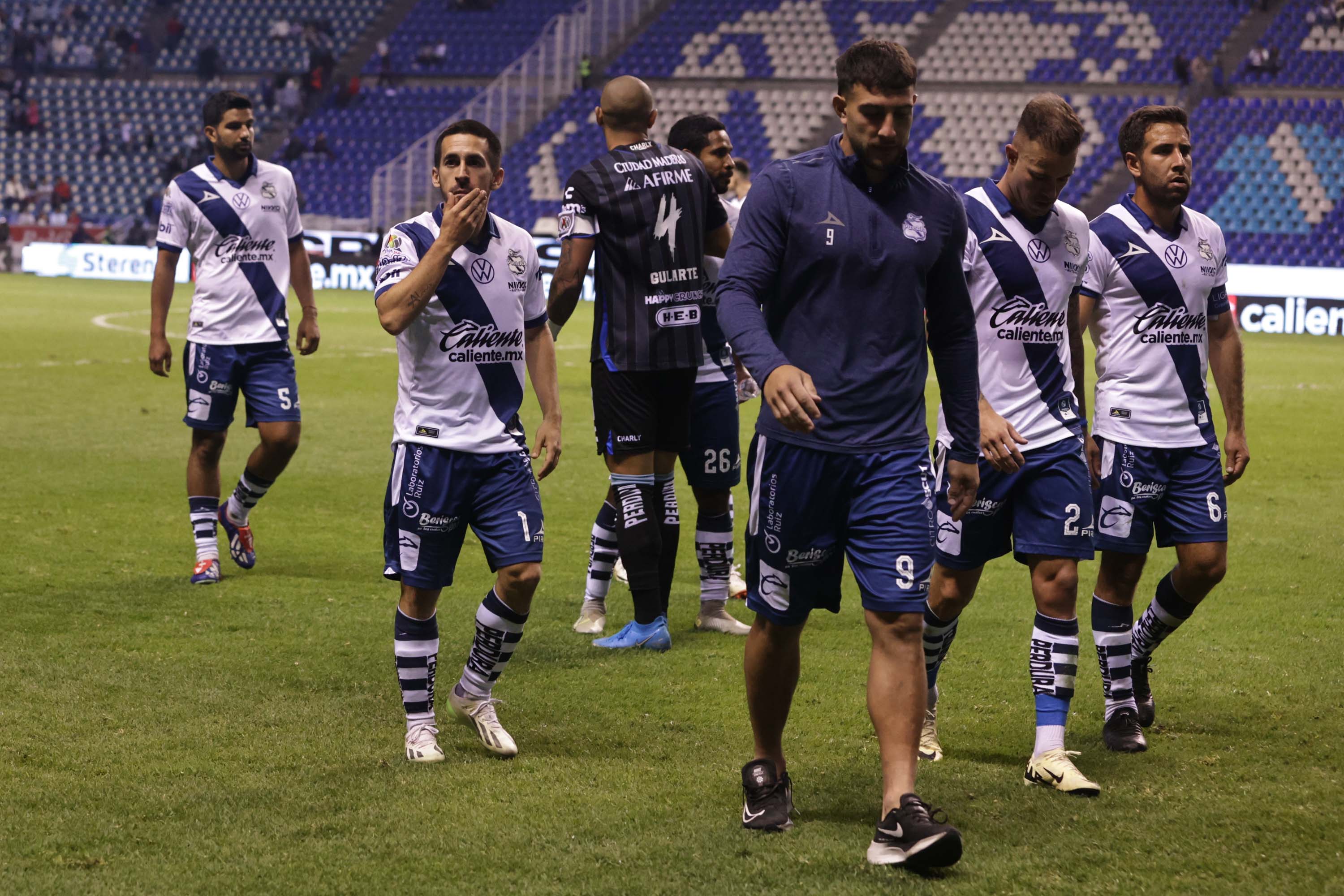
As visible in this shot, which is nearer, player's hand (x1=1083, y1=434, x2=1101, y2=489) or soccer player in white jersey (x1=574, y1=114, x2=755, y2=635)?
player's hand (x1=1083, y1=434, x2=1101, y2=489)

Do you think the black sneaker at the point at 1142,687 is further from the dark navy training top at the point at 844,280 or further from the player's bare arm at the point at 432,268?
the player's bare arm at the point at 432,268

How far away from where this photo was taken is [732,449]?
21.5ft

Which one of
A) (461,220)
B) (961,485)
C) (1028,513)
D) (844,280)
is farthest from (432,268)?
(1028,513)

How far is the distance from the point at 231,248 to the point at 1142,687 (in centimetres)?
477

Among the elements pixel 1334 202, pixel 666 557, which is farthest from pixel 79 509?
pixel 1334 202

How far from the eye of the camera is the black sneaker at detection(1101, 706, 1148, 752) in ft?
15.8

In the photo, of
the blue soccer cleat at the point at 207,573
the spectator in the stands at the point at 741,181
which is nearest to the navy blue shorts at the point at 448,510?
the blue soccer cleat at the point at 207,573

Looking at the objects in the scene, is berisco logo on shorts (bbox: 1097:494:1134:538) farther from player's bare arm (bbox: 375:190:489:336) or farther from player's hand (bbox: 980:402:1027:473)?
player's bare arm (bbox: 375:190:489:336)

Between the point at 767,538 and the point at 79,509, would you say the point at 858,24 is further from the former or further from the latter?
the point at 767,538

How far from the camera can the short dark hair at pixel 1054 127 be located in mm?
4457

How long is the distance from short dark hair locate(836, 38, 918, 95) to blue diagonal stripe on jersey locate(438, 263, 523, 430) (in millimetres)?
1419

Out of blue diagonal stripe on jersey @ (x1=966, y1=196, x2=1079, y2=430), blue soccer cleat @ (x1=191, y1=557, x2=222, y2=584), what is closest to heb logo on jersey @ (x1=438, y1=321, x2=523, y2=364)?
blue diagonal stripe on jersey @ (x1=966, y1=196, x2=1079, y2=430)

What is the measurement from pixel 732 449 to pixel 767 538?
2588 millimetres

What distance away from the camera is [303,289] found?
774 cm
